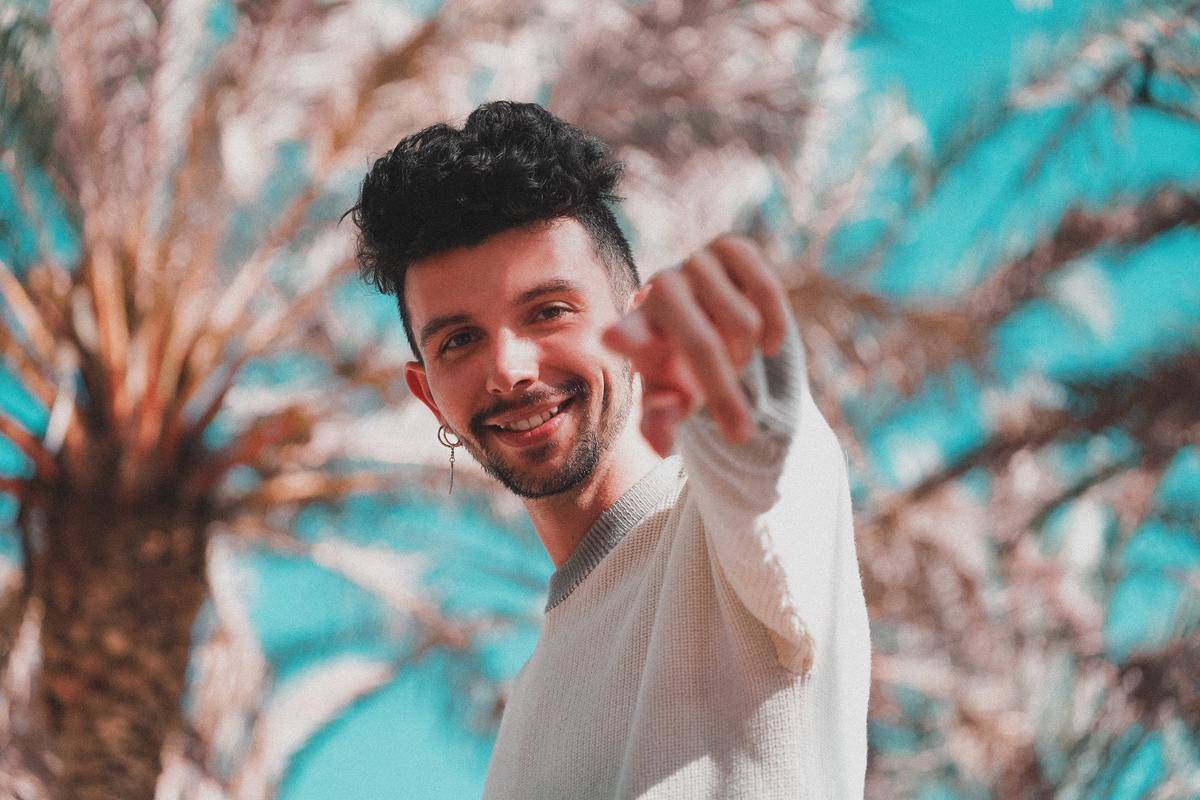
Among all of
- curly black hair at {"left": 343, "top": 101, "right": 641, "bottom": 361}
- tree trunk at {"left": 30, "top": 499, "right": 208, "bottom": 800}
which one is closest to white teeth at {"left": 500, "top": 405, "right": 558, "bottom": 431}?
curly black hair at {"left": 343, "top": 101, "right": 641, "bottom": 361}

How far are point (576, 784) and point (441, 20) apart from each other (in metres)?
5.83

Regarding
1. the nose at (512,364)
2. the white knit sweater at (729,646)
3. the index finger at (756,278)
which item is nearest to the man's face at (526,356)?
the nose at (512,364)

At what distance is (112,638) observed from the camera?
627 centimetres

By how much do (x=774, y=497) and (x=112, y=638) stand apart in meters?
5.38

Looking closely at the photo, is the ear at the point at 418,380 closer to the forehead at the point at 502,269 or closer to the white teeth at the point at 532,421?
the forehead at the point at 502,269

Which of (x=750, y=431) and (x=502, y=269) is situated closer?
(x=750, y=431)

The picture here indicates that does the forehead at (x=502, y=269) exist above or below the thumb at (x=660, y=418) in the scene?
above

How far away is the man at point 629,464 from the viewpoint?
1400 mm

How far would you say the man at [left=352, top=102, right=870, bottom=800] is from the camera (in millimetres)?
1400

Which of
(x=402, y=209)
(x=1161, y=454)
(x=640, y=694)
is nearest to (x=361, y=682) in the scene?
(x=1161, y=454)

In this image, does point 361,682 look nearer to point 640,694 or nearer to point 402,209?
point 402,209

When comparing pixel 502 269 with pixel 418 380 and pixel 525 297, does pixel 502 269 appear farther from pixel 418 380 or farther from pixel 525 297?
pixel 418 380

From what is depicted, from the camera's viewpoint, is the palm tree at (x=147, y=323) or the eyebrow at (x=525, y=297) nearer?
the eyebrow at (x=525, y=297)

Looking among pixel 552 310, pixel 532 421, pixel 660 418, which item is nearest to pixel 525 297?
pixel 552 310
